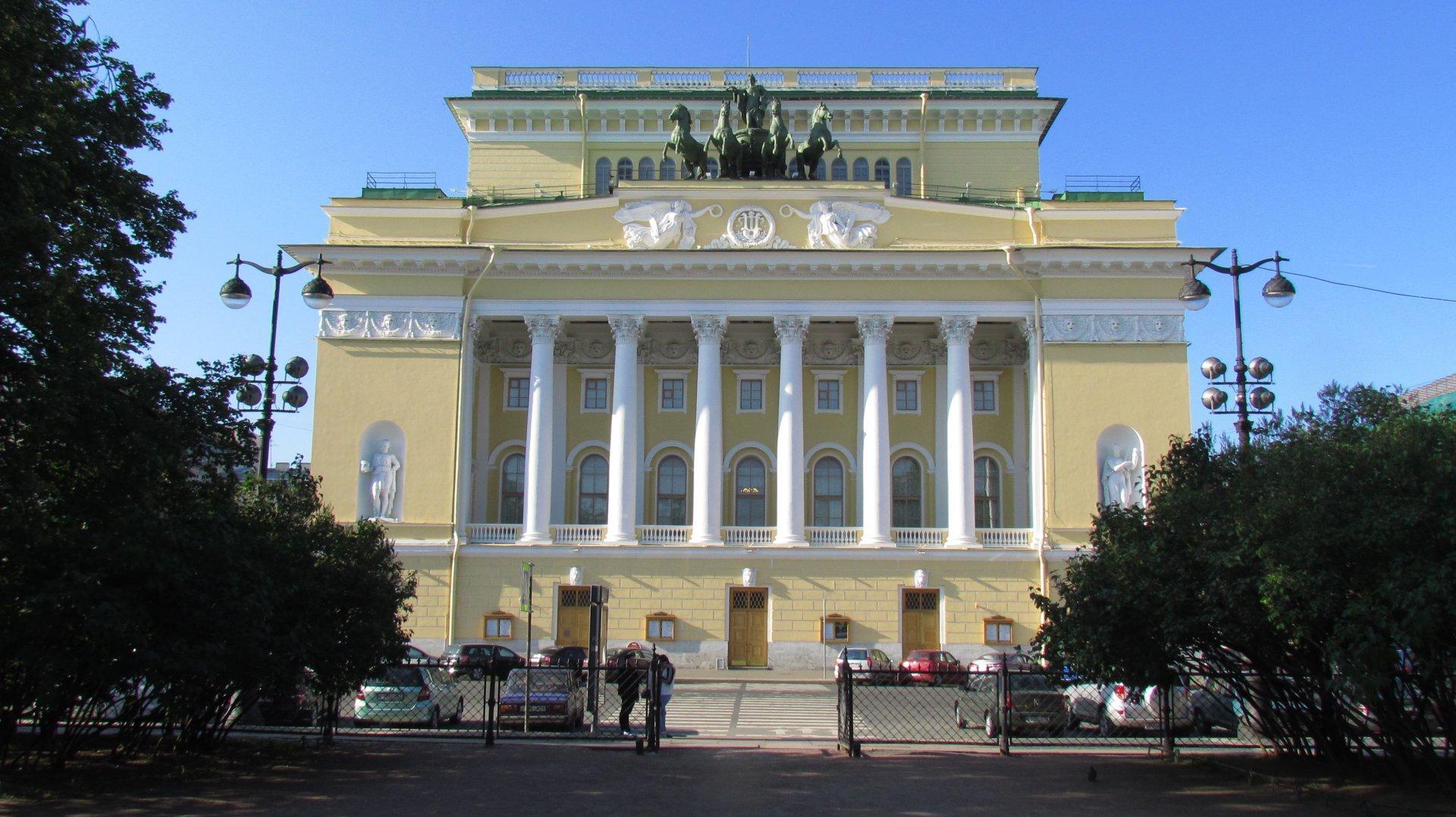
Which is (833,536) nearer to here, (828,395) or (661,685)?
A: (828,395)

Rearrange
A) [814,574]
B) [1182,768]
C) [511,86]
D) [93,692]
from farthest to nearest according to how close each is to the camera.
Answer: [511,86], [814,574], [1182,768], [93,692]

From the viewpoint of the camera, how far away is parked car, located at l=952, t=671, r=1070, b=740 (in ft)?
62.2

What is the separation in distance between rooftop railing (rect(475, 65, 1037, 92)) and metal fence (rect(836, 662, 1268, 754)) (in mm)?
31843

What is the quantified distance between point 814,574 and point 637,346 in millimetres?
9229

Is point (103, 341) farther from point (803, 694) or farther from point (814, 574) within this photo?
point (814, 574)

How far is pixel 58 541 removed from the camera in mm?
13391

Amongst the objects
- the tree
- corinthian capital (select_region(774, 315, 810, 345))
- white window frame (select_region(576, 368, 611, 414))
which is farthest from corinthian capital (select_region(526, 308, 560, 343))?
the tree

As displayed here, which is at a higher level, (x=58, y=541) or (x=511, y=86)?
(x=511, y=86)

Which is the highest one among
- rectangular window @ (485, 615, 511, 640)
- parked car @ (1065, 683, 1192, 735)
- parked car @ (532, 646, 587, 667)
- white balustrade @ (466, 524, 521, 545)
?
white balustrade @ (466, 524, 521, 545)

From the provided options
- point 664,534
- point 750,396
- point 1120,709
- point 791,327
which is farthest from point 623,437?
point 1120,709

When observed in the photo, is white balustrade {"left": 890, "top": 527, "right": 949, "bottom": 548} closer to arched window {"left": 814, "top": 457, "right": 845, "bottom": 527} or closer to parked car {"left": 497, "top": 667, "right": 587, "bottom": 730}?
arched window {"left": 814, "top": 457, "right": 845, "bottom": 527}

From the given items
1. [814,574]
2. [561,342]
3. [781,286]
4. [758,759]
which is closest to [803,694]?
[814,574]

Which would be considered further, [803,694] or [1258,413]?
[803,694]

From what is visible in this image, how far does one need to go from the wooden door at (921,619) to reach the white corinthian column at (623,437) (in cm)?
865
